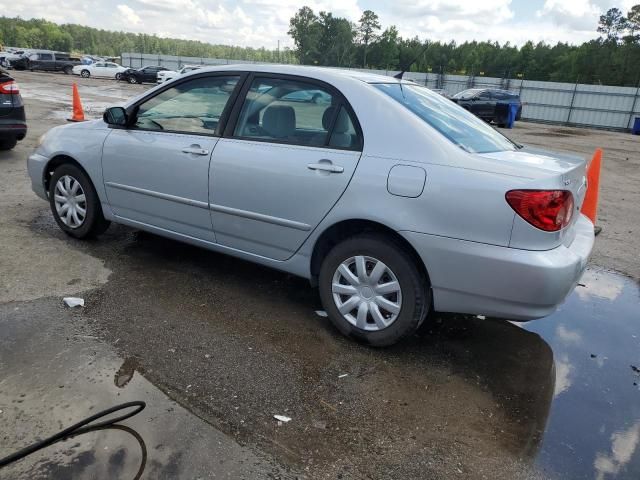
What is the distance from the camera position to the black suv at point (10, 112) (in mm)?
7816

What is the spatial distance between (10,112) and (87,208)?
4.41 m

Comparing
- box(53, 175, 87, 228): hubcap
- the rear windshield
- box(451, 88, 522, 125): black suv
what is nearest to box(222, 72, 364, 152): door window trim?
the rear windshield

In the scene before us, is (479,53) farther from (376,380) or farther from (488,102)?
(376,380)

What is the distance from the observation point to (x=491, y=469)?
7.97 feet

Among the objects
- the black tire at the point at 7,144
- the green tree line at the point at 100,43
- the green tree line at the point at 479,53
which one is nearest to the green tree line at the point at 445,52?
the green tree line at the point at 479,53

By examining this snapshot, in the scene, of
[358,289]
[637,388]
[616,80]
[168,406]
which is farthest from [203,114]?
[616,80]

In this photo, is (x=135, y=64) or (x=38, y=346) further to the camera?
(x=135, y=64)

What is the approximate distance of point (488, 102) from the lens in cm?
2505

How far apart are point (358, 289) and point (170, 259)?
6.79 ft

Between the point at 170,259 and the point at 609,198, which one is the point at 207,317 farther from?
the point at 609,198

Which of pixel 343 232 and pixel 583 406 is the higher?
pixel 343 232

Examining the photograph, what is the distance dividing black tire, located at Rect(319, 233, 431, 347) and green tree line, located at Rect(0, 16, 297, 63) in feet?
375

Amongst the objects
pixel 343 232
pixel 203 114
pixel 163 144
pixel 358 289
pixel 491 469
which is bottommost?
pixel 491 469

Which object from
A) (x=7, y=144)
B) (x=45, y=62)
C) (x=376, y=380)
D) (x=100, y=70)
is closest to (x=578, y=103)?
(x=7, y=144)
